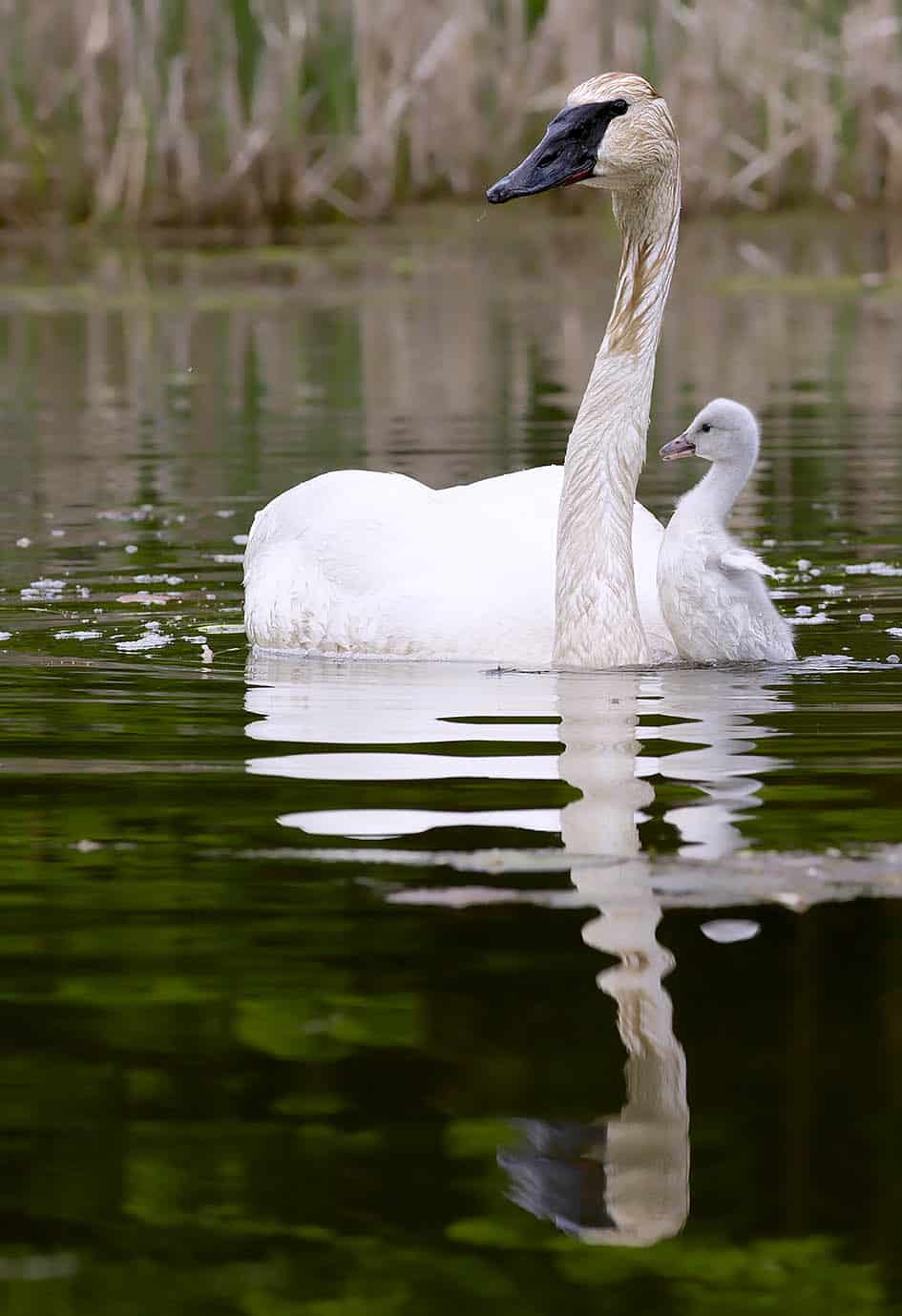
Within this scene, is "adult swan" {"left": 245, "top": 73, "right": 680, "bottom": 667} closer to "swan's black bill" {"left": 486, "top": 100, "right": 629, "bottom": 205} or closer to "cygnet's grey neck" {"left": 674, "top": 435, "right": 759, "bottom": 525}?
"swan's black bill" {"left": 486, "top": 100, "right": 629, "bottom": 205}

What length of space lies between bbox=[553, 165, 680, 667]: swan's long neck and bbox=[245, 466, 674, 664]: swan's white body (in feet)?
0.77

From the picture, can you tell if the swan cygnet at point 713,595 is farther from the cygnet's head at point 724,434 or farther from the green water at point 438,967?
the cygnet's head at point 724,434

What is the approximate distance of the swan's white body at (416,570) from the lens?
7.73 m

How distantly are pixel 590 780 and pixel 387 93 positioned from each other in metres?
18.6

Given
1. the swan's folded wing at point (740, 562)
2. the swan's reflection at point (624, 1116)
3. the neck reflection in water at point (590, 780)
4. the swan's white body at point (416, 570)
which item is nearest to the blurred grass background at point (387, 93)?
the swan's white body at point (416, 570)

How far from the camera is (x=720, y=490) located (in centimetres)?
783

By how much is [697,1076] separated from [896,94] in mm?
20799

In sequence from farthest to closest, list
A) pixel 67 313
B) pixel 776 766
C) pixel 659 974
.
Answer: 1. pixel 67 313
2. pixel 776 766
3. pixel 659 974

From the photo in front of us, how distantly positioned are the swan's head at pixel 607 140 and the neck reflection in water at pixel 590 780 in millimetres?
1392

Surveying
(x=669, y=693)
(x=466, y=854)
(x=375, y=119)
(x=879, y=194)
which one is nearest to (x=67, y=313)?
(x=375, y=119)

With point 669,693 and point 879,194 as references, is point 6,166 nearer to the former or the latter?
point 879,194

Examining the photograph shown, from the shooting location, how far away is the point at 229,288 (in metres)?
25.2

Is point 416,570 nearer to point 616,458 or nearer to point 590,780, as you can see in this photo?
point 616,458

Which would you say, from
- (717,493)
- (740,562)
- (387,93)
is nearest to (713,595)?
(740,562)
